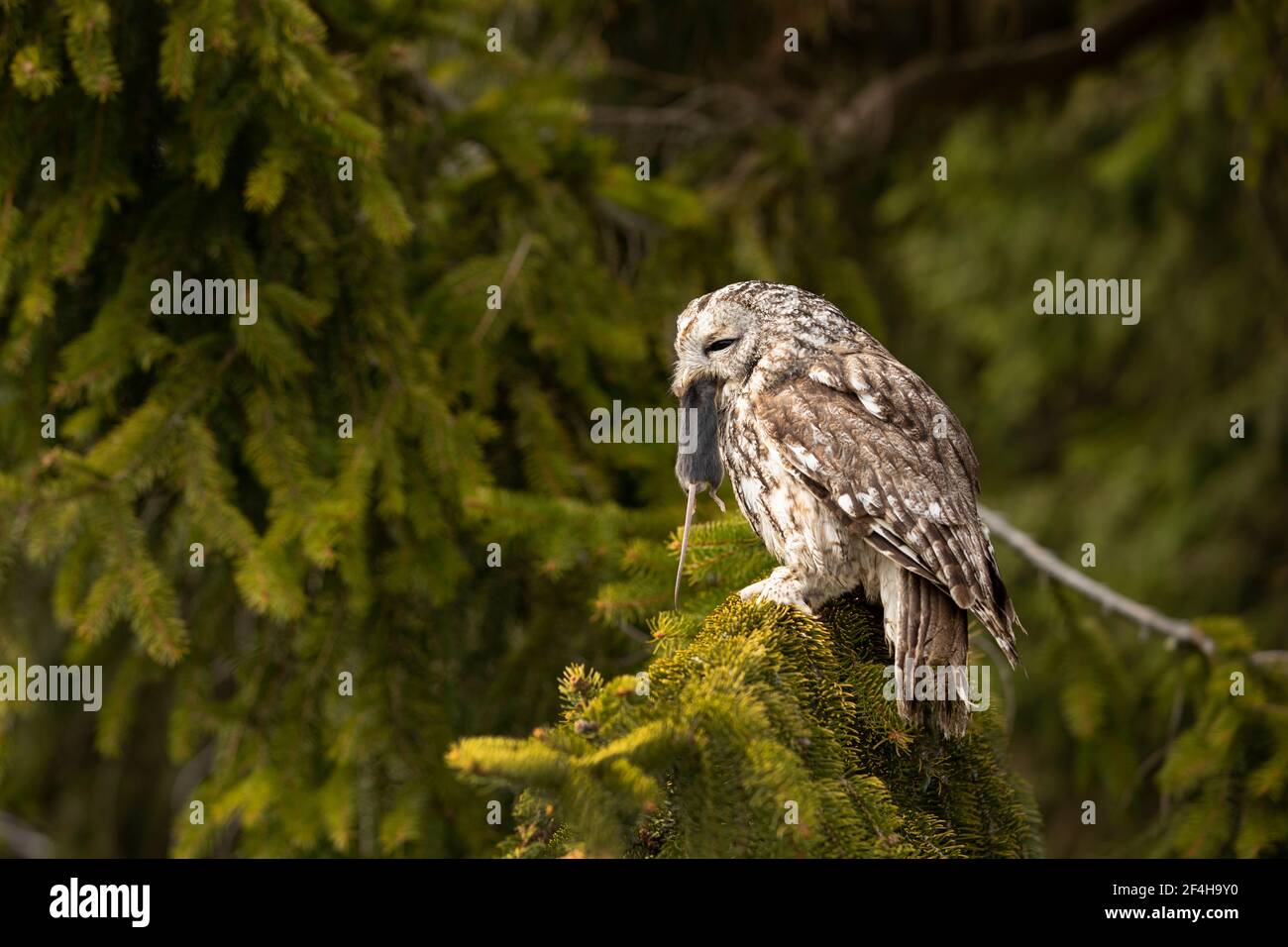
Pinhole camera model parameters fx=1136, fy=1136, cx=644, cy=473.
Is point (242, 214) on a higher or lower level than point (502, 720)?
higher

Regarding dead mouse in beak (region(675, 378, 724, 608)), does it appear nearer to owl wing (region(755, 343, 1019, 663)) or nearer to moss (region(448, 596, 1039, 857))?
owl wing (region(755, 343, 1019, 663))

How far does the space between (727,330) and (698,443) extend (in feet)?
0.89

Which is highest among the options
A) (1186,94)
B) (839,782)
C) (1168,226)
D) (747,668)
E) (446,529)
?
(1186,94)

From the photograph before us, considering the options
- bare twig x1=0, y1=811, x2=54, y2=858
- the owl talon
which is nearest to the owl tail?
the owl talon

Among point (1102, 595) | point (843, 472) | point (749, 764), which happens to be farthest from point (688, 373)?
point (1102, 595)

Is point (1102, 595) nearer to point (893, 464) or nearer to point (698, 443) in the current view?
point (893, 464)

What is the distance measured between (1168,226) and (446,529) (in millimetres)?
5749

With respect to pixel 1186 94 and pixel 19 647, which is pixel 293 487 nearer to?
pixel 19 647

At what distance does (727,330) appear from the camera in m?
2.64

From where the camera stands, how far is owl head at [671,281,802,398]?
2.64 meters

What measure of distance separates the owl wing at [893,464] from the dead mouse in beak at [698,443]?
5.8 inches

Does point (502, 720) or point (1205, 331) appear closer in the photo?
point (502, 720)

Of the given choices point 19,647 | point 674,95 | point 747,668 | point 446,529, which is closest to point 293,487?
point 446,529

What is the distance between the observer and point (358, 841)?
3.18 m
